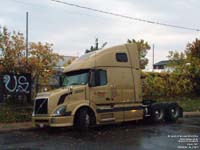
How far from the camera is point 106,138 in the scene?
45.8 ft

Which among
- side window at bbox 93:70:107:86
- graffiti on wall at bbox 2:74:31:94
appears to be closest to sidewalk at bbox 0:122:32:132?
side window at bbox 93:70:107:86

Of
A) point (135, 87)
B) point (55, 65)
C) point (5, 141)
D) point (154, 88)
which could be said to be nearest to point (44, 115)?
point (5, 141)

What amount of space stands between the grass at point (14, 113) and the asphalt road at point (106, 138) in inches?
113

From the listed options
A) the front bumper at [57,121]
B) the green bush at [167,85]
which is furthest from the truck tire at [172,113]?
the green bush at [167,85]

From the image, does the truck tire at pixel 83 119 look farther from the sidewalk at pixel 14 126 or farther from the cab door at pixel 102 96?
the sidewalk at pixel 14 126

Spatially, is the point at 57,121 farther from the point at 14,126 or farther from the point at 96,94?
the point at 14,126

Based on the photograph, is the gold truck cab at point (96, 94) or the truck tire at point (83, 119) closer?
the gold truck cab at point (96, 94)

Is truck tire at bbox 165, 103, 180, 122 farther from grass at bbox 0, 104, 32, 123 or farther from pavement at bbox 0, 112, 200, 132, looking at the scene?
grass at bbox 0, 104, 32, 123

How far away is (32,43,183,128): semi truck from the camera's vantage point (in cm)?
1585

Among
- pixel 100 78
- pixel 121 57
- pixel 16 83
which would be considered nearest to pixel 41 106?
pixel 100 78

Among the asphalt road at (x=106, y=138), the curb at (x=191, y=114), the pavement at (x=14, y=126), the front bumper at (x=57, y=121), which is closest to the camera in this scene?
the asphalt road at (x=106, y=138)

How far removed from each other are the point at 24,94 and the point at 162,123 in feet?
26.9

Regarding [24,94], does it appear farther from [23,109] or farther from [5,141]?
[5,141]

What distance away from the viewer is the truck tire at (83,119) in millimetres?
15961
